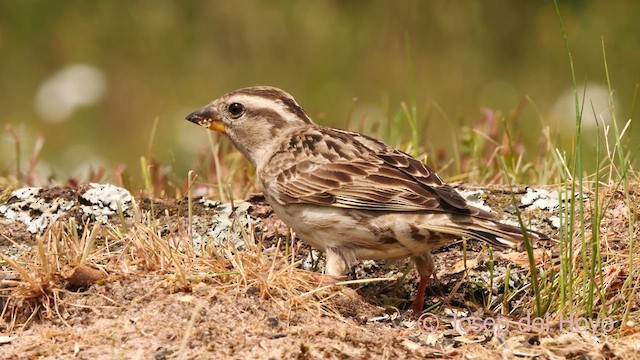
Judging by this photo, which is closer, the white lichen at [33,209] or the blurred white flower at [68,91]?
the white lichen at [33,209]

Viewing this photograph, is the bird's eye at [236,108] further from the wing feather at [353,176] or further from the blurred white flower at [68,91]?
the blurred white flower at [68,91]

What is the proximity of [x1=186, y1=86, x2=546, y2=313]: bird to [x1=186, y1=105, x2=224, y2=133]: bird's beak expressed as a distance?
1.57 feet

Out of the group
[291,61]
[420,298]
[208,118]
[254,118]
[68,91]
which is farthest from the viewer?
[291,61]

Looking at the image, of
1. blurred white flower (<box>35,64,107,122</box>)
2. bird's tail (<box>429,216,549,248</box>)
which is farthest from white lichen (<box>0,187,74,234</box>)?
blurred white flower (<box>35,64,107,122</box>)

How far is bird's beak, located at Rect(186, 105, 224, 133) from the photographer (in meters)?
7.63

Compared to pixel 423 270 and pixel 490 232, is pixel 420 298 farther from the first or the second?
pixel 490 232

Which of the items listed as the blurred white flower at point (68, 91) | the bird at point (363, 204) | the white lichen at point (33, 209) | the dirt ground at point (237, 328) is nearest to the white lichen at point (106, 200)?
the white lichen at point (33, 209)

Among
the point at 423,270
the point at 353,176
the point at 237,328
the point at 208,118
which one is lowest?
the point at 423,270

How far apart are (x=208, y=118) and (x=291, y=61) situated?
567 cm

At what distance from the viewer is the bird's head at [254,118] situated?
748cm

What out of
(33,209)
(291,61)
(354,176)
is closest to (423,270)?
(354,176)

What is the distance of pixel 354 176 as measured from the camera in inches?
259

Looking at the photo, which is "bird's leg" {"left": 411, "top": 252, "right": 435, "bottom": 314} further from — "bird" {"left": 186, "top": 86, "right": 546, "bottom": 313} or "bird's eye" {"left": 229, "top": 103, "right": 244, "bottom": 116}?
"bird's eye" {"left": 229, "top": 103, "right": 244, "bottom": 116}

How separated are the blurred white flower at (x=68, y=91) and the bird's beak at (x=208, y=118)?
4802 millimetres
